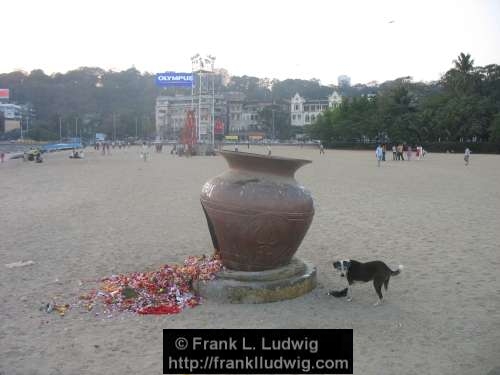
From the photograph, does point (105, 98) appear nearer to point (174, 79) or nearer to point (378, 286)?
point (174, 79)

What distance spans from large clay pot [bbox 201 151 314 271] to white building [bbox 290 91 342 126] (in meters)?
117

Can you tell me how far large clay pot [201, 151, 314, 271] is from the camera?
6.15 m

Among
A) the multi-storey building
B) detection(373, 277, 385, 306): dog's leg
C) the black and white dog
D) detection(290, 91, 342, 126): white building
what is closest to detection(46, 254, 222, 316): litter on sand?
the black and white dog

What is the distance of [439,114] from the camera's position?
6338 cm

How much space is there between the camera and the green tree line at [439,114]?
60.9 m

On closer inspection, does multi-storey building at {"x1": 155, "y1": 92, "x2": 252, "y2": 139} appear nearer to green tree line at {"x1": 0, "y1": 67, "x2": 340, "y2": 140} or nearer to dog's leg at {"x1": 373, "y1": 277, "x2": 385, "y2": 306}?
green tree line at {"x1": 0, "y1": 67, "x2": 340, "y2": 140}

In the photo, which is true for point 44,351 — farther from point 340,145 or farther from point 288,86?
point 288,86

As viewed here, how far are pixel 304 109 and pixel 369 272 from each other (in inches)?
4716

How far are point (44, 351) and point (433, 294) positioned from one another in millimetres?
4641

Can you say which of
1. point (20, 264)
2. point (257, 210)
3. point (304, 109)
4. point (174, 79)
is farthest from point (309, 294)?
point (304, 109)

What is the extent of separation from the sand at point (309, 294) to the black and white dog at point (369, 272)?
0.25 meters

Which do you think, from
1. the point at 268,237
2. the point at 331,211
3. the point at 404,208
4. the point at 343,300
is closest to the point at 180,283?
the point at 268,237
